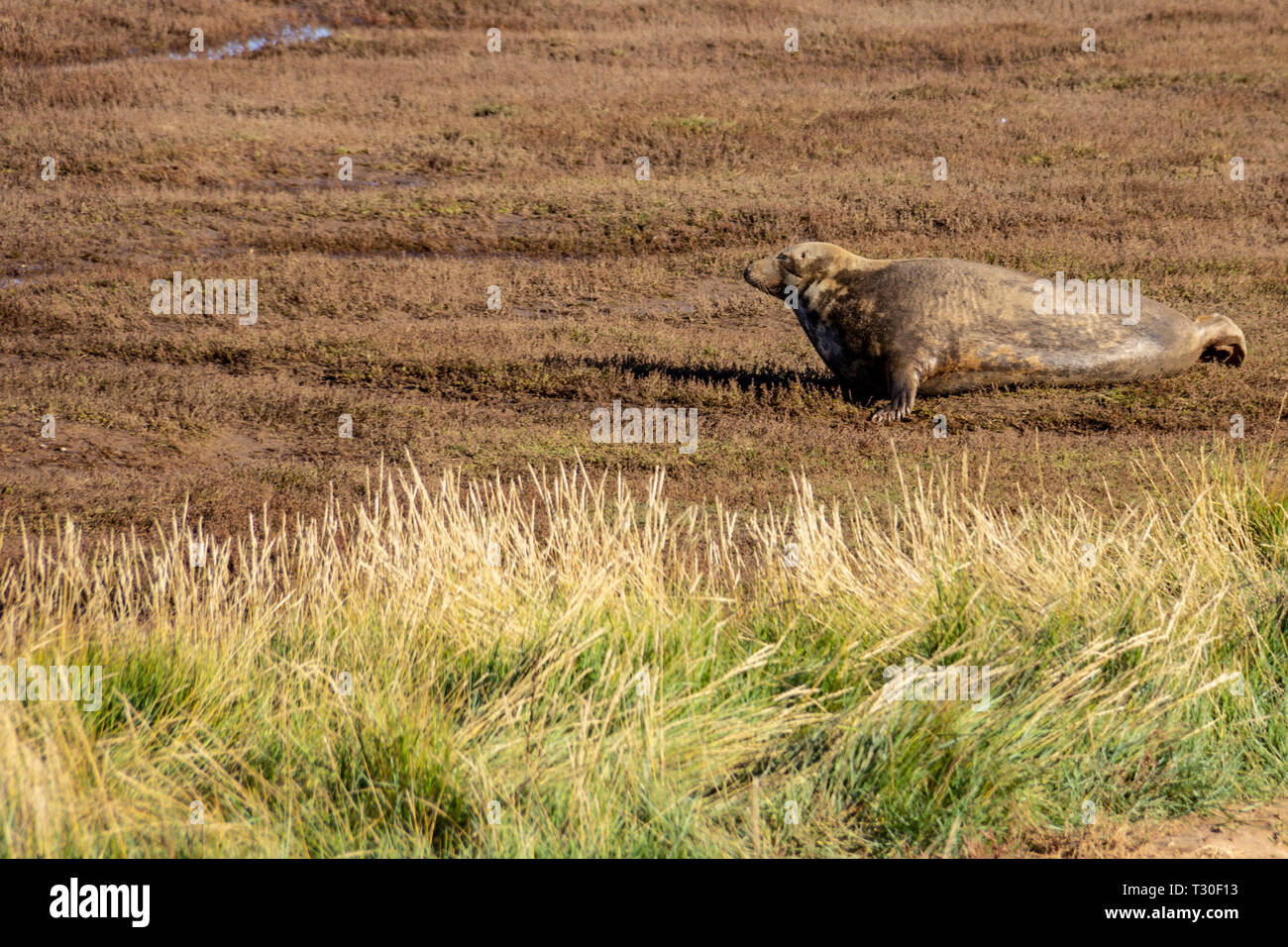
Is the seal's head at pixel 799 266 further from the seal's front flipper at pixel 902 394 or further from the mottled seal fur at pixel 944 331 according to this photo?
the seal's front flipper at pixel 902 394

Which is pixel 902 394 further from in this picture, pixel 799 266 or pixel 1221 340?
pixel 1221 340

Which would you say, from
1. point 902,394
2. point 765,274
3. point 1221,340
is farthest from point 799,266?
point 1221,340

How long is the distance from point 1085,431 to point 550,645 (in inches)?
273

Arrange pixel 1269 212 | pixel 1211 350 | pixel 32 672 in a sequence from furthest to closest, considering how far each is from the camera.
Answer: pixel 1269 212
pixel 1211 350
pixel 32 672

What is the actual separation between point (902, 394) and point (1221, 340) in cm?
378

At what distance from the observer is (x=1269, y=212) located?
20.1m

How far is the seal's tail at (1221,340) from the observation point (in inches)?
477

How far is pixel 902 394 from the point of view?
35.4ft

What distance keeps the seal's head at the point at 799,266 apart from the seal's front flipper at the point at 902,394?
135 cm

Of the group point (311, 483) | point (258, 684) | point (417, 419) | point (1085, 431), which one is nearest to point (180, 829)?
point (258, 684)

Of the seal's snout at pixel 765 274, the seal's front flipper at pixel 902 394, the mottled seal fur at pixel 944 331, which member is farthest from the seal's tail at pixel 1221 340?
the seal's snout at pixel 765 274

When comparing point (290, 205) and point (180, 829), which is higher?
point (290, 205)

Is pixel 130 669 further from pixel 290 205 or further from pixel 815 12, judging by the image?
pixel 815 12

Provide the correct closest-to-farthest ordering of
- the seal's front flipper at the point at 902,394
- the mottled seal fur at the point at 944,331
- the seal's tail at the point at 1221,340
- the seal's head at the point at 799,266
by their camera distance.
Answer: the seal's front flipper at the point at 902,394 → the mottled seal fur at the point at 944,331 → the seal's head at the point at 799,266 → the seal's tail at the point at 1221,340
